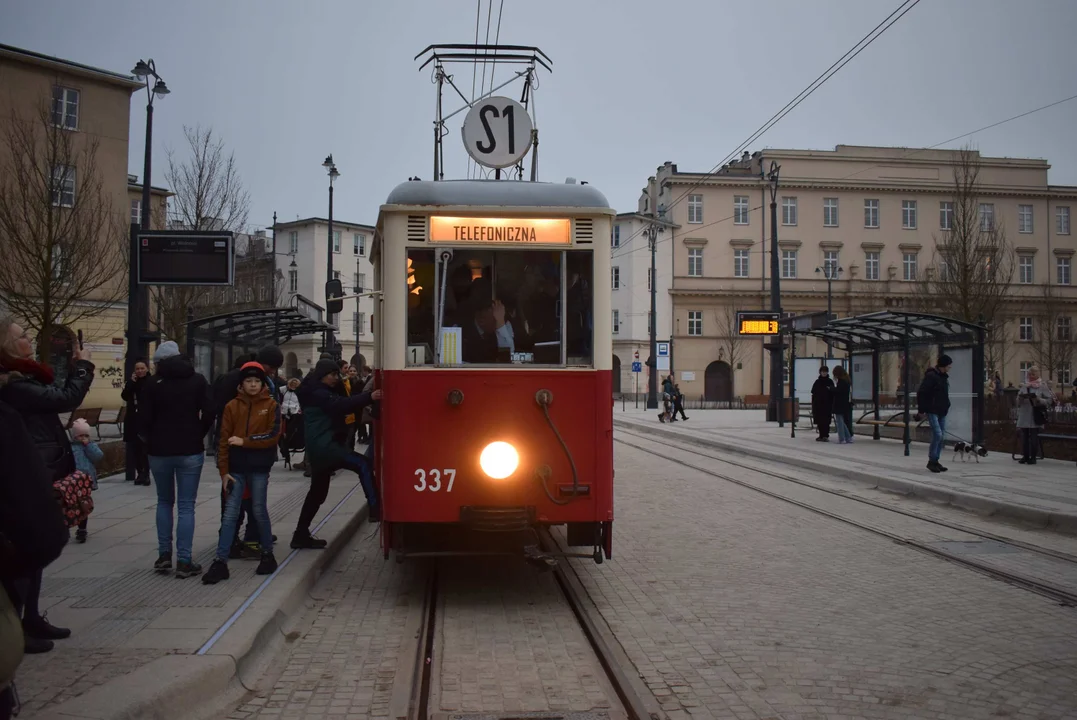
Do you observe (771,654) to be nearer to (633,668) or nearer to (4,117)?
(633,668)

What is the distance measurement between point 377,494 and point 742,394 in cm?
6075

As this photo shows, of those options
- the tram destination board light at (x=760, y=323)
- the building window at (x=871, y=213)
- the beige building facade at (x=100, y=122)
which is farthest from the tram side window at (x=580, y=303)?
the building window at (x=871, y=213)

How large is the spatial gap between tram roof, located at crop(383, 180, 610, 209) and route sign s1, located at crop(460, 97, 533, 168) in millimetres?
3418

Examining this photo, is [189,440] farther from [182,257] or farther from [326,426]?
[182,257]

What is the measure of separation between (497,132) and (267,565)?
5.57 meters

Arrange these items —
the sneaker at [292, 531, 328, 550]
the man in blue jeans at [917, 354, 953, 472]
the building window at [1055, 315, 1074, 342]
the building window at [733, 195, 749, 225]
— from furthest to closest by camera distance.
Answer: the building window at [733, 195, 749, 225], the building window at [1055, 315, 1074, 342], the man in blue jeans at [917, 354, 953, 472], the sneaker at [292, 531, 328, 550]

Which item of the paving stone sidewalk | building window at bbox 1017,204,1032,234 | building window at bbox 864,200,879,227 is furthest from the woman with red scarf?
building window at bbox 1017,204,1032,234

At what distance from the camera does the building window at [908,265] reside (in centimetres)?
6869

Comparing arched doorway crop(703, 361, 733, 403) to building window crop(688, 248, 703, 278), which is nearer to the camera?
arched doorway crop(703, 361, 733, 403)

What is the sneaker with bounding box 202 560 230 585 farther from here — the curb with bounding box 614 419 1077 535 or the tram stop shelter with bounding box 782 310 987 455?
the tram stop shelter with bounding box 782 310 987 455

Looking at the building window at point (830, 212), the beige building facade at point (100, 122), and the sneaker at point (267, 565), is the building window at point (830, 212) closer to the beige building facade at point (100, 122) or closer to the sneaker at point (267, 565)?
the beige building facade at point (100, 122)

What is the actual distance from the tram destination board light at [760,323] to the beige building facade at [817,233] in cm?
3659

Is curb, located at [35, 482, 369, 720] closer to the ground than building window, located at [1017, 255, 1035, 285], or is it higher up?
closer to the ground

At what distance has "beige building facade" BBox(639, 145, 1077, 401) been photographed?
66062mm
